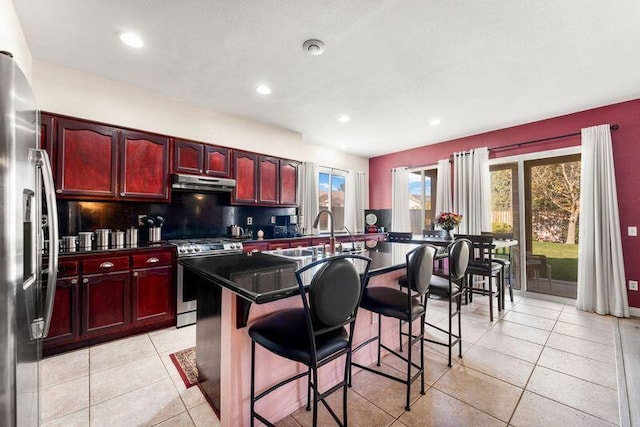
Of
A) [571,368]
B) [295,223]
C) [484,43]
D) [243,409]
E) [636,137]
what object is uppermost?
[484,43]

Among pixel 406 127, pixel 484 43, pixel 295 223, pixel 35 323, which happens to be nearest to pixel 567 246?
pixel 406 127

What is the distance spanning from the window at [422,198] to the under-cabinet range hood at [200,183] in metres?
3.90

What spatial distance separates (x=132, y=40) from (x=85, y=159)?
1.33 m

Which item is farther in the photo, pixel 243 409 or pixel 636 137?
pixel 636 137

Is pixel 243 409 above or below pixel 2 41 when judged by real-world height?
below

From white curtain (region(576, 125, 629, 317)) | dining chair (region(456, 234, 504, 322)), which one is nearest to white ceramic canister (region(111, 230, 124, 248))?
dining chair (region(456, 234, 504, 322))

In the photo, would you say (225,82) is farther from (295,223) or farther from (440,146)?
(440,146)

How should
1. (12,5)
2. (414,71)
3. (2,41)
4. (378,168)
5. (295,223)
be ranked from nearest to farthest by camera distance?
1. (2,41)
2. (12,5)
3. (414,71)
4. (295,223)
5. (378,168)

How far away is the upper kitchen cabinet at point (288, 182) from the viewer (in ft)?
15.1

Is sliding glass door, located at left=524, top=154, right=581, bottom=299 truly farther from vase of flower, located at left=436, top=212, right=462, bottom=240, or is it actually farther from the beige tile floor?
the beige tile floor

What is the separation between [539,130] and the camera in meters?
4.22

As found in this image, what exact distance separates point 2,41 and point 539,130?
239 inches

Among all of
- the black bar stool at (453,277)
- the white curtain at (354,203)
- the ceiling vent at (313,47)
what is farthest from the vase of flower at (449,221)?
the ceiling vent at (313,47)

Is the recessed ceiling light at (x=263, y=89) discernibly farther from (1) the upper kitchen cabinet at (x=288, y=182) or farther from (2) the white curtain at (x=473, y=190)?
(2) the white curtain at (x=473, y=190)
